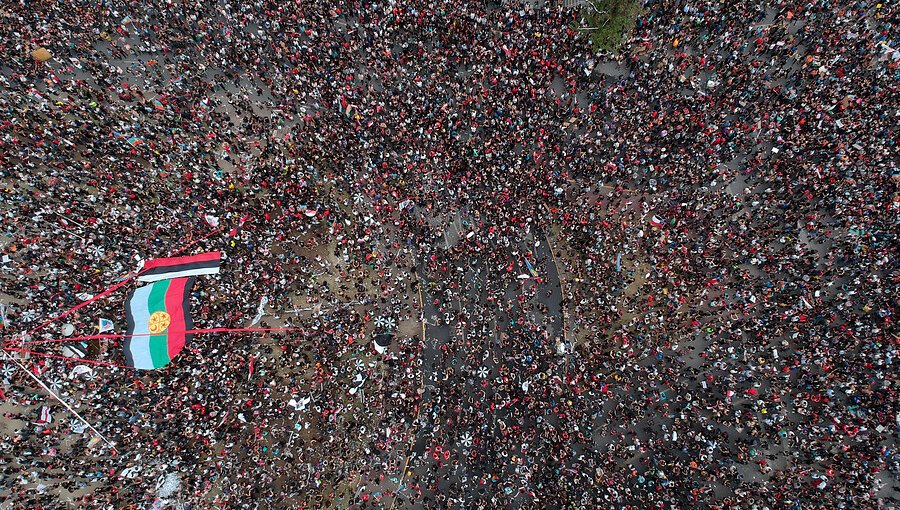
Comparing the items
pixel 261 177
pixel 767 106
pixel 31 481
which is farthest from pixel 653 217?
pixel 31 481

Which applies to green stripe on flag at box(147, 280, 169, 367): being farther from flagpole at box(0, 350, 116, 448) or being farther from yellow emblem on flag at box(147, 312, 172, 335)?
flagpole at box(0, 350, 116, 448)

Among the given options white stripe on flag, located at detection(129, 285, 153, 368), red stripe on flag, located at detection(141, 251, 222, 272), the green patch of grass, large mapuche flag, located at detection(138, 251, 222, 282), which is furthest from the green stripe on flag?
the green patch of grass

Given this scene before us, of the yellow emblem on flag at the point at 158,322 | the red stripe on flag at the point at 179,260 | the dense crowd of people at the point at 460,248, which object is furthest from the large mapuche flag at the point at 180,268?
the yellow emblem on flag at the point at 158,322

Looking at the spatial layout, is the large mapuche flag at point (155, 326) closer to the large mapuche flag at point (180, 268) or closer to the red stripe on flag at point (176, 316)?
the red stripe on flag at point (176, 316)

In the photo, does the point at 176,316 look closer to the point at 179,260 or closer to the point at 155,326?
the point at 155,326

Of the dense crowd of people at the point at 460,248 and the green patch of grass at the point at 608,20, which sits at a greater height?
the green patch of grass at the point at 608,20
